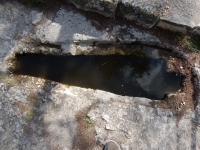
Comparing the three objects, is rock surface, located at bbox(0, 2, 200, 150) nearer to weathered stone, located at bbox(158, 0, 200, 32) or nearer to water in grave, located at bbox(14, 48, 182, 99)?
water in grave, located at bbox(14, 48, 182, 99)

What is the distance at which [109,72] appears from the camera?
4.78 meters

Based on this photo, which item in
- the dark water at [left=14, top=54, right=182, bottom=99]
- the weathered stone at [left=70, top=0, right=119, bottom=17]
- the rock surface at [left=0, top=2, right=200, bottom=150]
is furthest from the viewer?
the dark water at [left=14, top=54, right=182, bottom=99]

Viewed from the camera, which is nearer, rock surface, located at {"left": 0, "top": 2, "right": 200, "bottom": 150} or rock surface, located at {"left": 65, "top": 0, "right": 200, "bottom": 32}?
rock surface, located at {"left": 0, "top": 2, "right": 200, "bottom": 150}

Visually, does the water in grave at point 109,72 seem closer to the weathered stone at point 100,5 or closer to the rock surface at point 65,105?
the rock surface at point 65,105

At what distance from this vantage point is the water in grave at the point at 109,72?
4.55 m

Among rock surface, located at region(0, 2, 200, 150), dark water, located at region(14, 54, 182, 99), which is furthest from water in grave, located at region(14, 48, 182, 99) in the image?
rock surface, located at region(0, 2, 200, 150)

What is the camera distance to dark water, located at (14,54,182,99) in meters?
4.55

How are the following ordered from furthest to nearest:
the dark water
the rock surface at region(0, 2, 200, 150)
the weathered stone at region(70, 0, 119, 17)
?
the dark water, the weathered stone at region(70, 0, 119, 17), the rock surface at region(0, 2, 200, 150)

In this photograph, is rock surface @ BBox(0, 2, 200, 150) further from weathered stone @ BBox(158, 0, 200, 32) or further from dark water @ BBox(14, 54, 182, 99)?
weathered stone @ BBox(158, 0, 200, 32)

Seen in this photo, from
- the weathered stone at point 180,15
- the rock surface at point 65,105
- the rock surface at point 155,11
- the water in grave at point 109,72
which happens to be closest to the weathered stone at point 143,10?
the rock surface at point 155,11

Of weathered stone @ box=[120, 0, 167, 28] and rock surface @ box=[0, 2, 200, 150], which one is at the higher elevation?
weathered stone @ box=[120, 0, 167, 28]

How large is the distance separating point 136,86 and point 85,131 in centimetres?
166

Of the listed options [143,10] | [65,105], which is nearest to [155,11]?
[143,10]

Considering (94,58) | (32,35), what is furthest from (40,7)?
(94,58)
